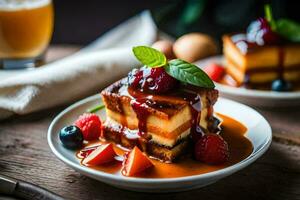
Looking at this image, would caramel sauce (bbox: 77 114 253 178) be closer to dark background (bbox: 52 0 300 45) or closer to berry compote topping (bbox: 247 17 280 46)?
berry compote topping (bbox: 247 17 280 46)

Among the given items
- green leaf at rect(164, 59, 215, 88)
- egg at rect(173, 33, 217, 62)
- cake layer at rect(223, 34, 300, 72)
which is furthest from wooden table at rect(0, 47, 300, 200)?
egg at rect(173, 33, 217, 62)

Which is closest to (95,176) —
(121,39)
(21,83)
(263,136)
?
(263,136)

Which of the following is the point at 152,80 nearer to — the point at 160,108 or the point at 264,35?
the point at 160,108

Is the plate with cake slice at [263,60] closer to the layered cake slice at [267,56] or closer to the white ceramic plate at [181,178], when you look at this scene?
the layered cake slice at [267,56]

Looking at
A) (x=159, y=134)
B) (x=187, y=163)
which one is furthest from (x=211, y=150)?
(x=159, y=134)

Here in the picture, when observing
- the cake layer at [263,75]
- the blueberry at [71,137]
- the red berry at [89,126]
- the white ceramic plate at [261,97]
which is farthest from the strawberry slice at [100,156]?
the cake layer at [263,75]
